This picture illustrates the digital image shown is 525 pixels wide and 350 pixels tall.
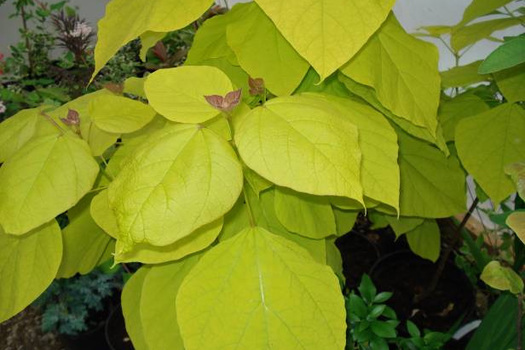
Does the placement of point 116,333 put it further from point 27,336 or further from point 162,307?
point 162,307

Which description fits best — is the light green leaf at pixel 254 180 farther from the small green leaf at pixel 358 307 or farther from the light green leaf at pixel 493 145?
the small green leaf at pixel 358 307

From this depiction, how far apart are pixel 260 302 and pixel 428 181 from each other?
29 cm

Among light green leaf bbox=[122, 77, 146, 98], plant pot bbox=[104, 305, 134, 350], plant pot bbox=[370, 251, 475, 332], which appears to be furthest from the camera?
plant pot bbox=[104, 305, 134, 350]

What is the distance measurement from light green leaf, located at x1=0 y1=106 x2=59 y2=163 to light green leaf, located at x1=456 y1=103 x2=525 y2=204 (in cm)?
38

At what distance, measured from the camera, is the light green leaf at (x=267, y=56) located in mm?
410

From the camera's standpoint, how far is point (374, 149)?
39cm

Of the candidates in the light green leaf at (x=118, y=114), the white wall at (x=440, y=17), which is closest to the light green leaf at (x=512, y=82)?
the light green leaf at (x=118, y=114)

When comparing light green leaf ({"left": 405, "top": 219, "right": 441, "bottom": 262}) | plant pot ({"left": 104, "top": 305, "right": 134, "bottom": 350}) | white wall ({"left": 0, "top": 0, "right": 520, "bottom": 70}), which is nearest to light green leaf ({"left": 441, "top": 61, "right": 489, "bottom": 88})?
light green leaf ({"left": 405, "top": 219, "right": 441, "bottom": 262})

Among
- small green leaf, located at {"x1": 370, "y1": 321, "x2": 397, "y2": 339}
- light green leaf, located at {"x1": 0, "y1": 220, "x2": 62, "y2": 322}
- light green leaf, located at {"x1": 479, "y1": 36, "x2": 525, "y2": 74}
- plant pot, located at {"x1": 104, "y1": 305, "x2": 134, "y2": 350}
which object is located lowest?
plant pot, located at {"x1": 104, "y1": 305, "x2": 134, "y2": 350}

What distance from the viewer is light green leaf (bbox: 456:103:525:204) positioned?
0.50 m

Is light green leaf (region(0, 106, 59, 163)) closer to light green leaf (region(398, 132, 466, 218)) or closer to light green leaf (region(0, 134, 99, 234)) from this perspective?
light green leaf (region(0, 134, 99, 234))

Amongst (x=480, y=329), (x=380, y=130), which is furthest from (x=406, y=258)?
(x=380, y=130)

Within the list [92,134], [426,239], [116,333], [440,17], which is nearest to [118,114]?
[92,134]

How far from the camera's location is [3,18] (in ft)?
7.64
